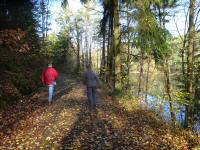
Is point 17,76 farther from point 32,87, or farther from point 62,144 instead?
point 62,144

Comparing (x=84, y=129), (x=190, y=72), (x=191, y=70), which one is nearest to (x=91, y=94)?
(x=84, y=129)

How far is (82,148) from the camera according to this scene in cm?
725

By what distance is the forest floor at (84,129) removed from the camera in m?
7.70

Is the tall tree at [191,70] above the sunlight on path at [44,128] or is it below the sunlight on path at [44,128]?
above

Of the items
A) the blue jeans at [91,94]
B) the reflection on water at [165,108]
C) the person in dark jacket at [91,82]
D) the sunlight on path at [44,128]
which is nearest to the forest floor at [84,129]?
the sunlight on path at [44,128]

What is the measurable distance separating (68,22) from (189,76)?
139ft

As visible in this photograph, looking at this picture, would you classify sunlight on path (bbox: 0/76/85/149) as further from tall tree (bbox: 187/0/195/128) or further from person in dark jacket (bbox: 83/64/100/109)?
tall tree (bbox: 187/0/195/128)

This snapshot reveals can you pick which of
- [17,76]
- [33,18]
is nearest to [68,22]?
[33,18]

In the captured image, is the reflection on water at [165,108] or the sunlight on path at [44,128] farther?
the reflection on water at [165,108]

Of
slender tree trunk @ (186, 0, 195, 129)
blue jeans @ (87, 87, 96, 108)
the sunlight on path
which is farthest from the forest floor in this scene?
slender tree trunk @ (186, 0, 195, 129)

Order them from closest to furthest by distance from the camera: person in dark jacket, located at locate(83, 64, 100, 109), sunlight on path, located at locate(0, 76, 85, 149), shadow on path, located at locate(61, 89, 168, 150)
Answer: sunlight on path, located at locate(0, 76, 85, 149), shadow on path, located at locate(61, 89, 168, 150), person in dark jacket, located at locate(83, 64, 100, 109)

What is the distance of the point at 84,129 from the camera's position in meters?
9.00

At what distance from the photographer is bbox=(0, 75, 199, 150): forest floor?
770cm

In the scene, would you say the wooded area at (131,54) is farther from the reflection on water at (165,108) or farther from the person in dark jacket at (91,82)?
the person in dark jacket at (91,82)
